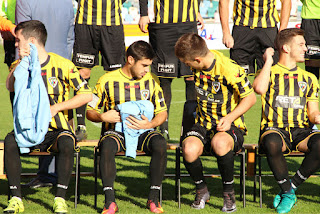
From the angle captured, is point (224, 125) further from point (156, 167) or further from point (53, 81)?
point (53, 81)

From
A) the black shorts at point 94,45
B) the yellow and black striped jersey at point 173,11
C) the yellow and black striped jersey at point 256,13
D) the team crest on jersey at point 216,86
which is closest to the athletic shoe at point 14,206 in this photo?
the team crest on jersey at point 216,86

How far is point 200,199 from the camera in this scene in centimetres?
543

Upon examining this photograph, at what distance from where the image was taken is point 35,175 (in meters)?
6.38

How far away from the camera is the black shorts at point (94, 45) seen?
7.38 metres

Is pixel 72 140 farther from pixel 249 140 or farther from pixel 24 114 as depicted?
pixel 249 140

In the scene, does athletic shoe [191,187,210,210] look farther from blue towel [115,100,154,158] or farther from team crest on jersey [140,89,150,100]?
team crest on jersey [140,89,150,100]

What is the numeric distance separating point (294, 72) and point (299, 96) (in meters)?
0.24

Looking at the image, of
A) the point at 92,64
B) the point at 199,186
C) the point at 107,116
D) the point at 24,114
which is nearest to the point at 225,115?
the point at 199,186

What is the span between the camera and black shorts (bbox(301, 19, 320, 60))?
7593 mm

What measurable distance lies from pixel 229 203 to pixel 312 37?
3225 mm

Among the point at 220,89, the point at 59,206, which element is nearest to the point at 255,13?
the point at 220,89

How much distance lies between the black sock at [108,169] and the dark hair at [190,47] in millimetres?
1030

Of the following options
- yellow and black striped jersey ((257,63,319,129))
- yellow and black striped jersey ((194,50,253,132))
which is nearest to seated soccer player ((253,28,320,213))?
yellow and black striped jersey ((257,63,319,129))

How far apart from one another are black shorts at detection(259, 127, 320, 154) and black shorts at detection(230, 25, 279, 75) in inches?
72.0
